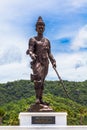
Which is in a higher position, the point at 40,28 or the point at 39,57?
the point at 40,28

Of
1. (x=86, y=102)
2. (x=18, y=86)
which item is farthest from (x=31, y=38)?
(x=18, y=86)

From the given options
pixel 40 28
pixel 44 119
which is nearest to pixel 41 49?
pixel 40 28

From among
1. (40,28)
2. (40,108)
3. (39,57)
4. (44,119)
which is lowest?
(44,119)

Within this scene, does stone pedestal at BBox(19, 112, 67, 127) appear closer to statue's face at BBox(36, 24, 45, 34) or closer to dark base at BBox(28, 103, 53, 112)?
dark base at BBox(28, 103, 53, 112)

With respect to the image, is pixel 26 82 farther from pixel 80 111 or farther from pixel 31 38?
pixel 31 38

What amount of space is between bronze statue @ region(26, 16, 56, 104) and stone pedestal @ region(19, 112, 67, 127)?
0.67m

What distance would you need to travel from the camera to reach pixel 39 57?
59.9 feet

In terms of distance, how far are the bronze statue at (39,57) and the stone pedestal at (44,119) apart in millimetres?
668

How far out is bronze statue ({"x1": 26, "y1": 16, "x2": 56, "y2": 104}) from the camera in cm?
1800

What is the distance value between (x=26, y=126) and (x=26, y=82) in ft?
232

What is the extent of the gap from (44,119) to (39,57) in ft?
7.40

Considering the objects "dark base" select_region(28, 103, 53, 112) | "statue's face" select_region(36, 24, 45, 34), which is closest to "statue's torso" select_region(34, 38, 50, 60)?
"statue's face" select_region(36, 24, 45, 34)

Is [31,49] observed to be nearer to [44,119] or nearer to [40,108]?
[40,108]

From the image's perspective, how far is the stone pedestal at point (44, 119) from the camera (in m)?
17.4
